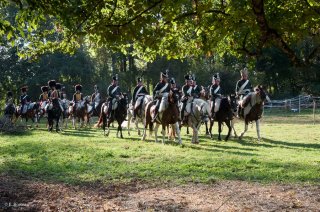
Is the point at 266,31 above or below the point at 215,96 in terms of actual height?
above

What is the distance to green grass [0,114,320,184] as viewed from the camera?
10398 millimetres

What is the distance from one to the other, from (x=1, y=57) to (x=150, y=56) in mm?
47711

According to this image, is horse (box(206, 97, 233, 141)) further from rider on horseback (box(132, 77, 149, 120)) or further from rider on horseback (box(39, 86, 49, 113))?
rider on horseback (box(39, 86, 49, 113))

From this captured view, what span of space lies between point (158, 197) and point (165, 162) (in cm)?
395

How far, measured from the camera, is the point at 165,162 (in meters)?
12.4

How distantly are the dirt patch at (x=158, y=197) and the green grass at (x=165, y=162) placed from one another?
2.16 feet

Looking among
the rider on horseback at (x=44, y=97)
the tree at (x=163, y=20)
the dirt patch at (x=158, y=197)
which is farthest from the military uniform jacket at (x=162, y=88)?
the rider on horseback at (x=44, y=97)

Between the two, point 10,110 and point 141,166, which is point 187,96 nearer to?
point 141,166

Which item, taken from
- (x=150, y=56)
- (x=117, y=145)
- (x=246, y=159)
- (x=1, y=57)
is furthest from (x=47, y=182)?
(x=1, y=57)

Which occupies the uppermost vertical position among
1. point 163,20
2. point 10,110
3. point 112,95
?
point 163,20

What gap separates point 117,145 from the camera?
1673 centimetres

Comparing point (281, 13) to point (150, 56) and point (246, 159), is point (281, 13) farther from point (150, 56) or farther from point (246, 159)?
point (246, 159)

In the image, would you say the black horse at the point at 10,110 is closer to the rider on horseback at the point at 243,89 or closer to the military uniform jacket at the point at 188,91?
the military uniform jacket at the point at 188,91

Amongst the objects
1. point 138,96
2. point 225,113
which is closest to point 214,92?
point 225,113
